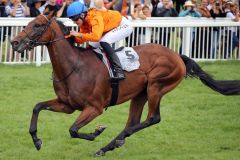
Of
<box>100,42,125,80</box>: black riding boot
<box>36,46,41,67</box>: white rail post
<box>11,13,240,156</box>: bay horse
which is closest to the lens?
<box>11,13,240,156</box>: bay horse

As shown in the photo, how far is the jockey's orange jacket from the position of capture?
9.45 metres

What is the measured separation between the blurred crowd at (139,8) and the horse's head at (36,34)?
20.8 feet

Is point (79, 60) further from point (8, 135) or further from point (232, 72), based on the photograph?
point (232, 72)

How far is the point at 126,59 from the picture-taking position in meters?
9.83

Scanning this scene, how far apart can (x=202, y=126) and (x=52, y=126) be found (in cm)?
228

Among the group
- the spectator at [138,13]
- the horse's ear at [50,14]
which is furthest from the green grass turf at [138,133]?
the spectator at [138,13]

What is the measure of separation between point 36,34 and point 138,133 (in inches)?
104

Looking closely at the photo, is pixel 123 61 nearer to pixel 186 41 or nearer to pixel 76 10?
pixel 76 10

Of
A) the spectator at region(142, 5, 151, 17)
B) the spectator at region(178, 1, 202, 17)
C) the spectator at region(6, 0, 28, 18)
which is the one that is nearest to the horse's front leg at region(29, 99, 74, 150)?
the spectator at region(6, 0, 28, 18)

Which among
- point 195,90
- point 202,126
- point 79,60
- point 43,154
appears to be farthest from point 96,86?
point 195,90

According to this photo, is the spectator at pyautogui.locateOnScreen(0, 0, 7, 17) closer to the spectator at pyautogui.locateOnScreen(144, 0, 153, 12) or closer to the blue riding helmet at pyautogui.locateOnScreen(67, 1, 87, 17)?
the spectator at pyautogui.locateOnScreen(144, 0, 153, 12)

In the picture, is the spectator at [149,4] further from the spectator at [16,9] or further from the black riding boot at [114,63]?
the black riding boot at [114,63]

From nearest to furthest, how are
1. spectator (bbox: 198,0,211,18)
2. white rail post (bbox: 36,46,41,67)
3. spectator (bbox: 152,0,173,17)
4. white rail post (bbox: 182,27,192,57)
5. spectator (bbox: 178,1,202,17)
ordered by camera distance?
white rail post (bbox: 36,46,41,67) → white rail post (bbox: 182,27,192,57) → spectator (bbox: 198,0,211,18) → spectator (bbox: 178,1,202,17) → spectator (bbox: 152,0,173,17)

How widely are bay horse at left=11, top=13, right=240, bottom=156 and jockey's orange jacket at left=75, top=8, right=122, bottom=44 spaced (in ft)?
0.84
